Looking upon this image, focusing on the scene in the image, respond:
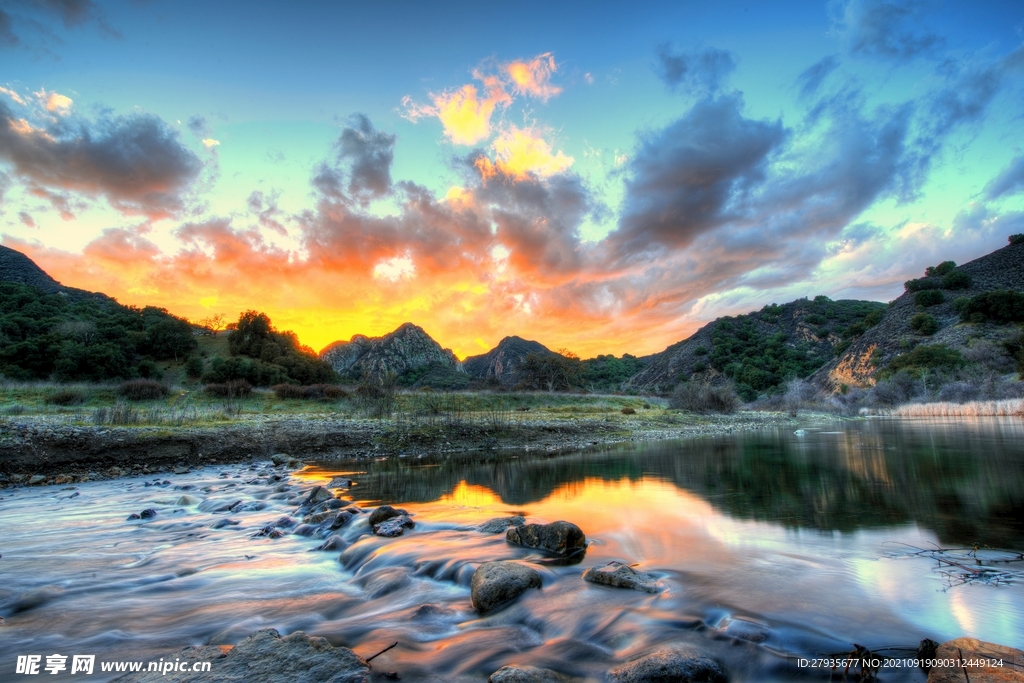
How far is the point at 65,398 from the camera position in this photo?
25.7m

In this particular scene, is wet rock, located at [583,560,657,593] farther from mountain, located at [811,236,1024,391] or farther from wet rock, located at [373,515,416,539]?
mountain, located at [811,236,1024,391]

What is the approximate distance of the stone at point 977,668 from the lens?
7.91ft

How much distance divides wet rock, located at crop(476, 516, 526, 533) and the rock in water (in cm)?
401

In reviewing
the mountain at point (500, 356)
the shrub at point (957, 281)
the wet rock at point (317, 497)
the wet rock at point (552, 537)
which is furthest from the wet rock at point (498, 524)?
the mountain at point (500, 356)

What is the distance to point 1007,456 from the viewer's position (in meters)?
12.3

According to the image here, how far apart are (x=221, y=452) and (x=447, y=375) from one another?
86030mm

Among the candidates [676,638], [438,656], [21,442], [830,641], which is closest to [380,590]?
[438,656]

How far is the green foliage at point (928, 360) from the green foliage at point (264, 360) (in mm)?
66162

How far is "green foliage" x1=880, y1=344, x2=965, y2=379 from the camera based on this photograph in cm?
4972

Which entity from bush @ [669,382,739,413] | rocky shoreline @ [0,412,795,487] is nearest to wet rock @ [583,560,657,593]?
rocky shoreline @ [0,412,795,487]

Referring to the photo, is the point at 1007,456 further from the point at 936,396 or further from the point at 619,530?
the point at 936,396

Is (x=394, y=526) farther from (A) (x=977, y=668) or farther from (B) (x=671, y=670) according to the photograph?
(A) (x=977, y=668)

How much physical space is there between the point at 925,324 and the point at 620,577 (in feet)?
262

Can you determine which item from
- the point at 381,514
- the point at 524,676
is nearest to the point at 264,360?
the point at 381,514
